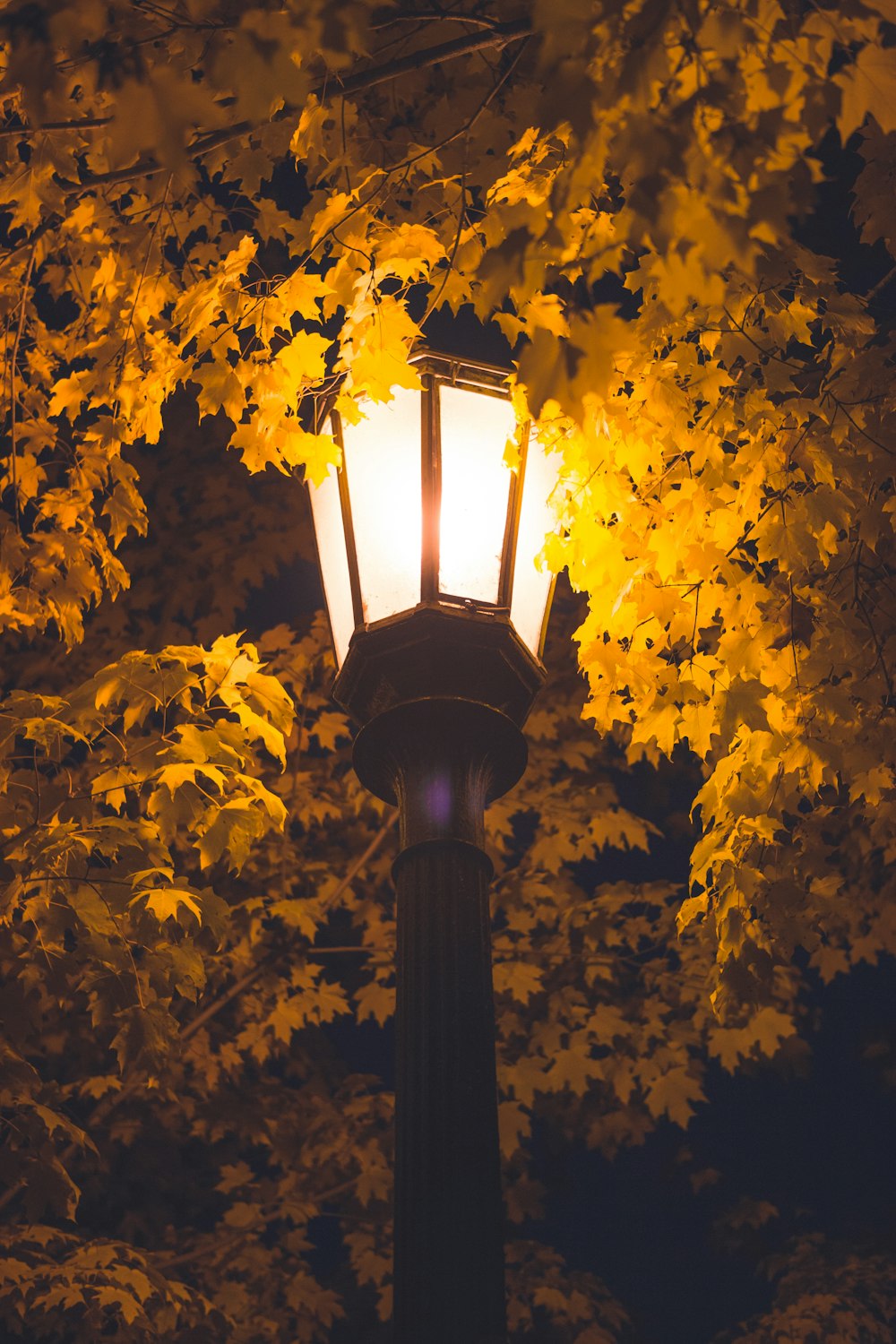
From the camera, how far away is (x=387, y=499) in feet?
10.3

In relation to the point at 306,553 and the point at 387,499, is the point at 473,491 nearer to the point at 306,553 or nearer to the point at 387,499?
the point at 387,499

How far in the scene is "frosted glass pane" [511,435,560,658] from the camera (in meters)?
3.18

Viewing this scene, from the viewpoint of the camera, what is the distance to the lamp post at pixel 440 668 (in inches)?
103

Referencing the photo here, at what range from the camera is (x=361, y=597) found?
310 cm

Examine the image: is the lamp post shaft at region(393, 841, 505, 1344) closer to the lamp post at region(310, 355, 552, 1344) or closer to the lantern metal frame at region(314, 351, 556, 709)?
the lamp post at region(310, 355, 552, 1344)

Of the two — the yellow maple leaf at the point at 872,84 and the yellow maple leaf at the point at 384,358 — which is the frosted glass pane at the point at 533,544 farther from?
the yellow maple leaf at the point at 872,84

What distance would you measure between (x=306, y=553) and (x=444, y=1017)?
18.5 ft

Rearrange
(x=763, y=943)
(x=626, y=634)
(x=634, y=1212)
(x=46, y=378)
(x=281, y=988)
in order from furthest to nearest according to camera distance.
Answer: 1. (x=634, y=1212)
2. (x=281, y=988)
3. (x=46, y=378)
4. (x=763, y=943)
5. (x=626, y=634)

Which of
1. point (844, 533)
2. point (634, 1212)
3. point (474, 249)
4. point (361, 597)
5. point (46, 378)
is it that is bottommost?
point (634, 1212)

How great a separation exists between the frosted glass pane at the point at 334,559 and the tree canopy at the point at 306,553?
6.1 inches

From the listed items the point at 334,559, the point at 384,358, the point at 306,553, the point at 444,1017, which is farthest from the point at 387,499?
the point at 306,553

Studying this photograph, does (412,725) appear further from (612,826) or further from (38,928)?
(612,826)

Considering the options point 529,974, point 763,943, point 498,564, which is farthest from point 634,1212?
point 498,564

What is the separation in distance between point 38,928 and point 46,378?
243 cm
